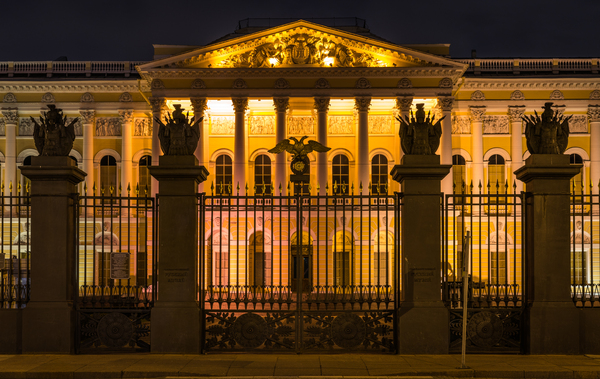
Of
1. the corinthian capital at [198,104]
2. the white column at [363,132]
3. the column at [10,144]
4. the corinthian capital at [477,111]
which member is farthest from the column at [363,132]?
the column at [10,144]

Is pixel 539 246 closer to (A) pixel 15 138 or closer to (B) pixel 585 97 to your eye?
(B) pixel 585 97

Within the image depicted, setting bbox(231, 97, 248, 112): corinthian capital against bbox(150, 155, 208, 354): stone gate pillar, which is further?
bbox(231, 97, 248, 112): corinthian capital

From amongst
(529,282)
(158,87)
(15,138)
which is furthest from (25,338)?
(15,138)

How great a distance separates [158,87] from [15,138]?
10208 millimetres

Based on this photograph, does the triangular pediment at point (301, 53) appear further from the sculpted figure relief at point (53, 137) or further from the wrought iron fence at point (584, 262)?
the sculpted figure relief at point (53, 137)

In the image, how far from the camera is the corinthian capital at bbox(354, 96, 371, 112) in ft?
121

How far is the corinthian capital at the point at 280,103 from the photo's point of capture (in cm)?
3694

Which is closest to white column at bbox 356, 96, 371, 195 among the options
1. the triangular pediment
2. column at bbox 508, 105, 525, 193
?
the triangular pediment

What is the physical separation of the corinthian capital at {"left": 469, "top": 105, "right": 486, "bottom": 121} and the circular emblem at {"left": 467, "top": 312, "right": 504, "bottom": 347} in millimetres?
29079

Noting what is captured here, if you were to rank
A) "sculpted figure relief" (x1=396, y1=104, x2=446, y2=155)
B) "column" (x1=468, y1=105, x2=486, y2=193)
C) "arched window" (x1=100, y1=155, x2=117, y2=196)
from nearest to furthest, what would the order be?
1. "sculpted figure relief" (x1=396, y1=104, x2=446, y2=155)
2. "column" (x1=468, y1=105, x2=486, y2=193)
3. "arched window" (x1=100, y1=155, x2=117, y2=196)

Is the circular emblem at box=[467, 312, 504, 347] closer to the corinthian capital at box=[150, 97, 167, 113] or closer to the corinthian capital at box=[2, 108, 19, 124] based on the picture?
the corinthian capital at box=[150, 97, 167, 113]

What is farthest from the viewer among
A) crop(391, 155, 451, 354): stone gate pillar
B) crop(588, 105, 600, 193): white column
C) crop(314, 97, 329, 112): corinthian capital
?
crop(588, 105, 600, 193): white column

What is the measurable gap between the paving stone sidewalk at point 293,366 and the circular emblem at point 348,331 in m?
0.41

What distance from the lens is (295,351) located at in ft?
39.9
